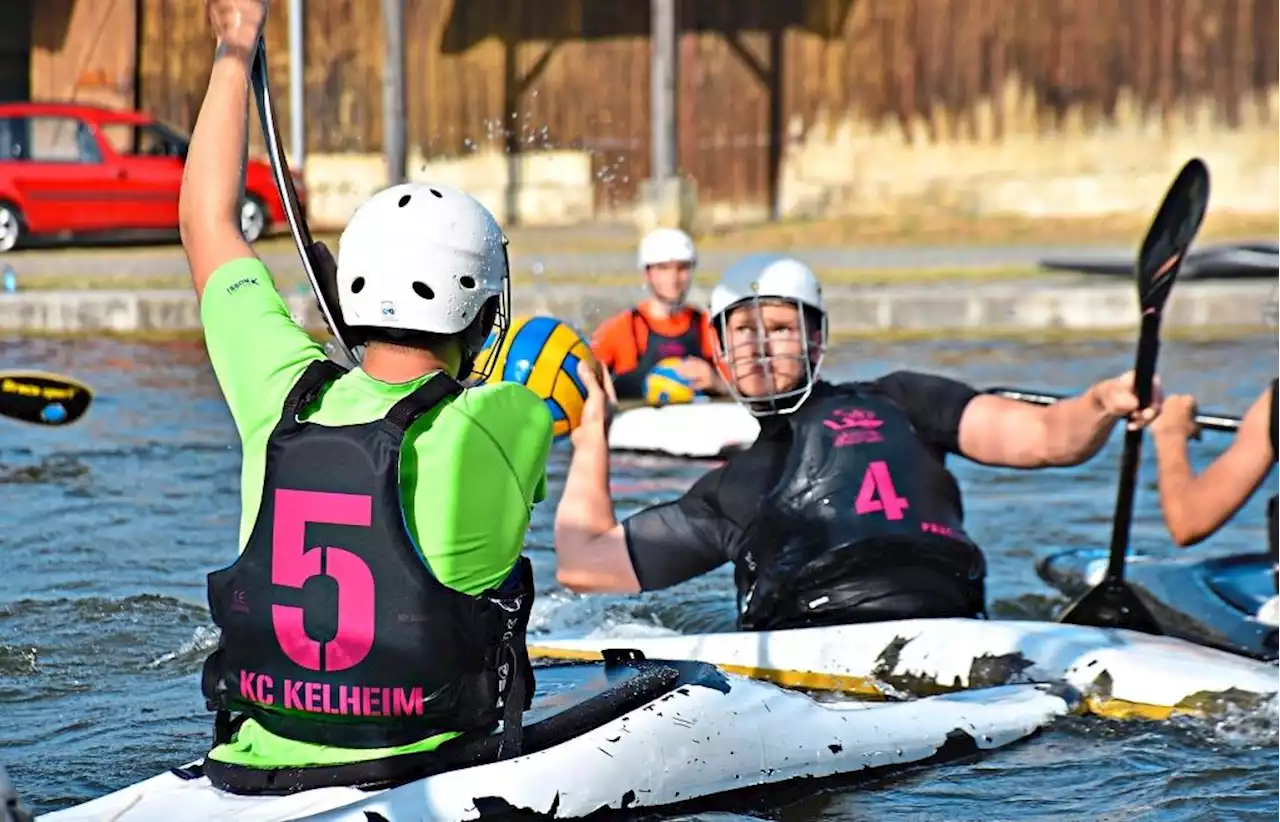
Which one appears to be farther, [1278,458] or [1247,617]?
[1247,617]

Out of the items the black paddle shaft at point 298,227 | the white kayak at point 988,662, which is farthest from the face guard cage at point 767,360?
the black paddle shaft at point 298,227

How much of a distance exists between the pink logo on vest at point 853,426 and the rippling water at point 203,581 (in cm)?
97

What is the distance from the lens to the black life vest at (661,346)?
11806 millimetres

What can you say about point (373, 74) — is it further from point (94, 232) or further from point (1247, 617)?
point (1247, 617)

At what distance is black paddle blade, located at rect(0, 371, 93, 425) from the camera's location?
5.15 metres

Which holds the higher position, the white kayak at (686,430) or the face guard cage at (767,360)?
the face guard cage at (767,360)

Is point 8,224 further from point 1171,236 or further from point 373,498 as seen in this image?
point 373,498

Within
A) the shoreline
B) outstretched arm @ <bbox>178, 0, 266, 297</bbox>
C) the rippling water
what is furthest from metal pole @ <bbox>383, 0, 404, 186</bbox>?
outstretched arm @ <bbox>178, 0, 266, 297</bbox>

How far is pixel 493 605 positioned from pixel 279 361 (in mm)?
576

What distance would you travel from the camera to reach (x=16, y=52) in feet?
82.4

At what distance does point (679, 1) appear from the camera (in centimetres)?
2266

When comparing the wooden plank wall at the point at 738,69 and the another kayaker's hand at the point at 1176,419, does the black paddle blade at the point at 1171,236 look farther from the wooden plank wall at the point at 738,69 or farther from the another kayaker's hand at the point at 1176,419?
the wooden plank wall at the point at 738,69

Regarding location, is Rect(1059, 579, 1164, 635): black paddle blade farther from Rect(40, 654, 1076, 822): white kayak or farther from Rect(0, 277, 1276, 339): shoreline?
Rect(0, 277, 1276, 339): shoreline

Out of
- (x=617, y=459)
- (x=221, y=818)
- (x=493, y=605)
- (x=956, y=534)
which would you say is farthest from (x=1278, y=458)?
(x=617, y=459)
